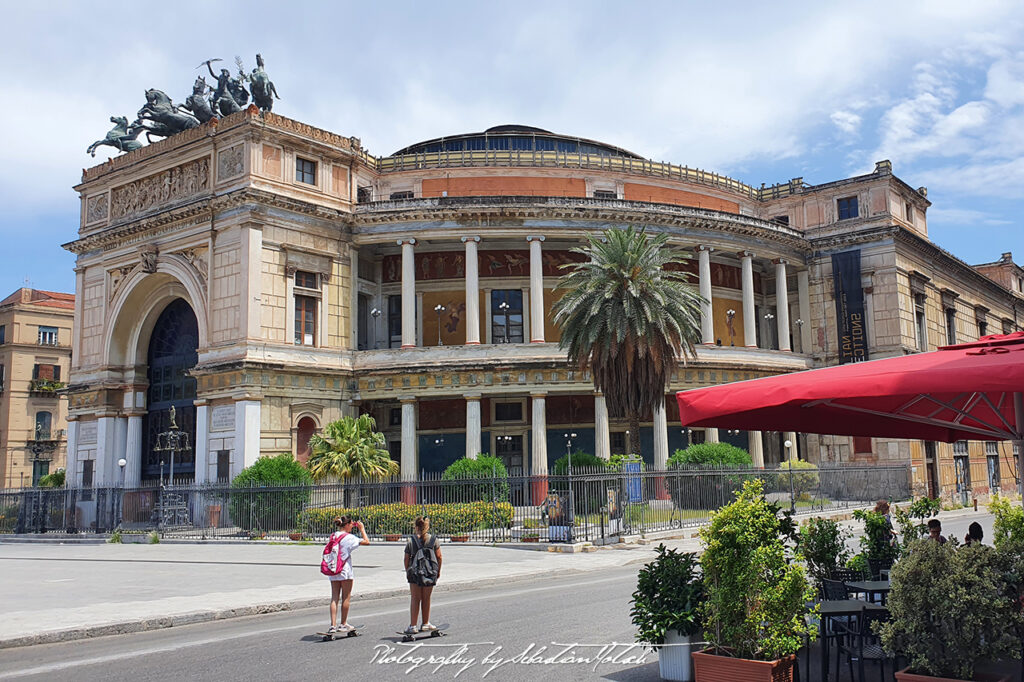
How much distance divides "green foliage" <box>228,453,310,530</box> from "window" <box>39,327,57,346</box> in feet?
155

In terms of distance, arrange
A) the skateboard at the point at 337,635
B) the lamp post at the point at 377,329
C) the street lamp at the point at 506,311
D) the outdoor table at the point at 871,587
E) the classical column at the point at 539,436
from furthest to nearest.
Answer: the street lamp at the point at 506,311 → the lamp post at the point at 377,329 → the classical column at the point at 539,436 → the skateboard at the point at 337,635 → the outdoor table at the point at 871,587

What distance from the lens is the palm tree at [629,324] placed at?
32.6m

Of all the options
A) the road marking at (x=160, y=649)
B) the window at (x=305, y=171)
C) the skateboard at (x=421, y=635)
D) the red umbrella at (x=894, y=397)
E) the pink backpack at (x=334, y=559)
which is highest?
the window at (x=305, y=171)

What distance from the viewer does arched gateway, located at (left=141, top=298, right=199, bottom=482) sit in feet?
139

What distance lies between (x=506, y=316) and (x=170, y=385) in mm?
16716

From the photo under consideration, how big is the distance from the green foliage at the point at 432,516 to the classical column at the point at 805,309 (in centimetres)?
2728

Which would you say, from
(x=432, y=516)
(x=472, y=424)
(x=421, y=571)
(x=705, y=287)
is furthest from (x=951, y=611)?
(x=705, y=287)

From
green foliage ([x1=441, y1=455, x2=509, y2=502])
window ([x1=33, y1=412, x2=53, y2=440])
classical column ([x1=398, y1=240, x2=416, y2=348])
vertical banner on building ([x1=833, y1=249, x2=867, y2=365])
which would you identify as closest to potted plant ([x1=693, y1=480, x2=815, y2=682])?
green foliage ([x1=441, y1=455, x2=509, y2=502])

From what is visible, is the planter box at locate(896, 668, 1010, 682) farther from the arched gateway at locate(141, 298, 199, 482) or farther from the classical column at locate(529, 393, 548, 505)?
the arched gateway at locate(141, 298, 199, 482)

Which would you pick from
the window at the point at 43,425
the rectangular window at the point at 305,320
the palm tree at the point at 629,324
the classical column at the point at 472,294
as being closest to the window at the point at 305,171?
the rectangular window at the point at 305,320

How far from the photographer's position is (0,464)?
222ft

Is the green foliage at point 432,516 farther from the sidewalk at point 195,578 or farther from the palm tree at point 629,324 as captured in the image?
the palm tree at point 629,324

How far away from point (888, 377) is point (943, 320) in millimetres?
52151

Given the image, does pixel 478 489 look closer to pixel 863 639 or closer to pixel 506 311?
pixel 506 311
